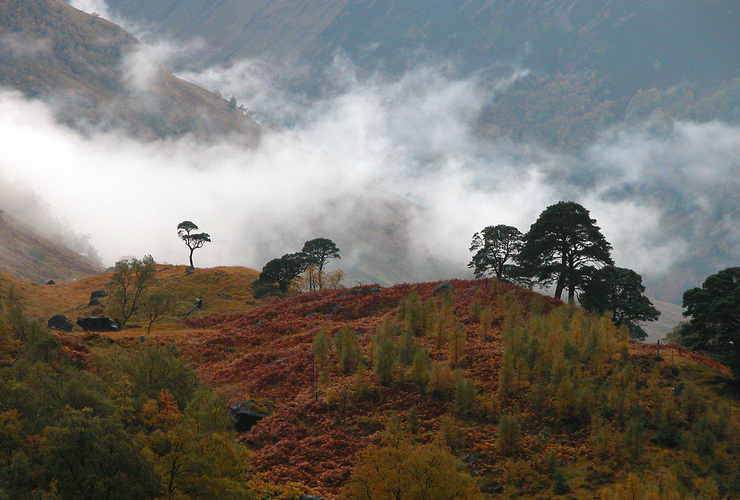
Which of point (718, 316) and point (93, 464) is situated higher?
point (718, 316)

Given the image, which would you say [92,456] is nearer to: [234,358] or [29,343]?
[29,343]

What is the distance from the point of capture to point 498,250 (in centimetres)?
6962

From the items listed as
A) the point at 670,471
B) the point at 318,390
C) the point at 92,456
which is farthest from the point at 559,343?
the point at 92,456

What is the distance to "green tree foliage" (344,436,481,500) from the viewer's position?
75.4ft

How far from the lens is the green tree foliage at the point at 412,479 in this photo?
2297 cm

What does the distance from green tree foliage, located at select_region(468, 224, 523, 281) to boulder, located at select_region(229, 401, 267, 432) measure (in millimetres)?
38482

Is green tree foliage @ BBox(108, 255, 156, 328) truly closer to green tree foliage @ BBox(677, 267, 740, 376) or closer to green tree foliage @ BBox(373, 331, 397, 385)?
green tree foliage @ BBox(373, 331, 397, 385)

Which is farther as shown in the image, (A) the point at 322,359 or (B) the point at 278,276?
(B) the point at 278,276

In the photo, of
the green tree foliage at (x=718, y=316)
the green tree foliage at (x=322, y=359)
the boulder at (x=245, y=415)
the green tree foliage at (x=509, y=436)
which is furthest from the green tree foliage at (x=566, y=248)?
the boulder at (x=245, y=415)

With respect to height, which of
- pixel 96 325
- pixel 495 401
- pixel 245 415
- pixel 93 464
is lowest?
pixel 93 464

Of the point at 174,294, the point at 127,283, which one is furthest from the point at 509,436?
the point at 174,294

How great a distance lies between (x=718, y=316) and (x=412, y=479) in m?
29.5

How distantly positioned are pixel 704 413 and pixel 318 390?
26.6 meters

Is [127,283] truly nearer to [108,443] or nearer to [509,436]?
[108,443]
